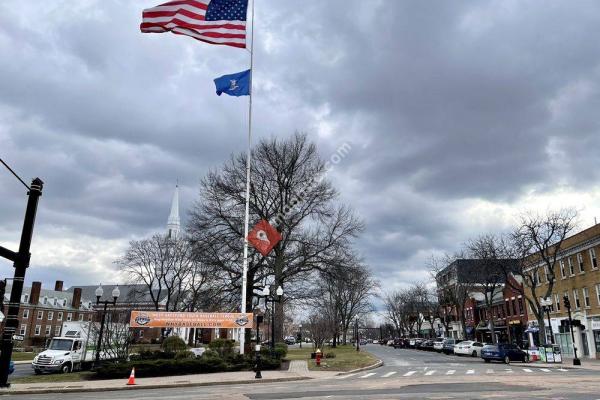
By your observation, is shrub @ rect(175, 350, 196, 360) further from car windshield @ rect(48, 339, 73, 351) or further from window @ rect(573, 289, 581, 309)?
window @ rect(573, 289, 581, 309)

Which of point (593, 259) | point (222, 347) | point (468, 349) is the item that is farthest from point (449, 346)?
point (222, 347)

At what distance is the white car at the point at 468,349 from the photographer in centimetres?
4766

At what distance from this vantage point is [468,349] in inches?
1889

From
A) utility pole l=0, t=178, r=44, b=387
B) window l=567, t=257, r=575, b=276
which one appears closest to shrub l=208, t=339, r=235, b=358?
utility pole l=0, t=178, r=44, b=387

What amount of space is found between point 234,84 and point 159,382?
15.2m

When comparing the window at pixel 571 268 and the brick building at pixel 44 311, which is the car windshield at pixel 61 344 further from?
the brick building at pixel 44 311

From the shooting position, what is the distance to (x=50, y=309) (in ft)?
343

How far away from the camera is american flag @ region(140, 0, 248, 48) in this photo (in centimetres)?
2059

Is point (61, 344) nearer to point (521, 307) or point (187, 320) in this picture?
point (187, 320)

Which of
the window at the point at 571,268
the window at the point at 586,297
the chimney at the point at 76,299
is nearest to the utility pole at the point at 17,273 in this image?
the window at the point at 586,297

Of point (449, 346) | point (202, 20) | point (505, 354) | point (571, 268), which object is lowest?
point (505, 354)

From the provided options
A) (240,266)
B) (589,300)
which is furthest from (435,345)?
(240,266)

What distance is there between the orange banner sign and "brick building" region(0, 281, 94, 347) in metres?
73.1

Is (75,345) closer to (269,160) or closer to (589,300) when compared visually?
(269,160)
